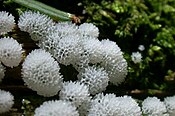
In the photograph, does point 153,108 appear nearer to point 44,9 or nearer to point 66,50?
point 66,50

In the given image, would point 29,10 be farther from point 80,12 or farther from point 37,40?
point 80,12

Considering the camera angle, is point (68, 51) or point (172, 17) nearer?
point (68, 51)

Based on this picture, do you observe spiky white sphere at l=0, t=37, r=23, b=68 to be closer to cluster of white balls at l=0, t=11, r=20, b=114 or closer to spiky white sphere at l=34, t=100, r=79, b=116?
cluster of white balls at l=0, t=11, r=20, b=114

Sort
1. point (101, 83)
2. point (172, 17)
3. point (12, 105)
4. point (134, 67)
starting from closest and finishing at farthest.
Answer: point (12, 105) → point (101, 83) → point (134, 67) → point (172, 17)

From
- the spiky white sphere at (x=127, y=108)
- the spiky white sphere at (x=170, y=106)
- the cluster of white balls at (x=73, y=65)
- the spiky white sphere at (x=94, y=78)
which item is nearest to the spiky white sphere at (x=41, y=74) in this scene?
the cluster of white balls at (x=73, y=65)

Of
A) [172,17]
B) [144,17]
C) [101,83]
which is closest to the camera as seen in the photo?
[101,83]

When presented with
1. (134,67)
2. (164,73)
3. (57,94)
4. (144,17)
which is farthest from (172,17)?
(57,94)
